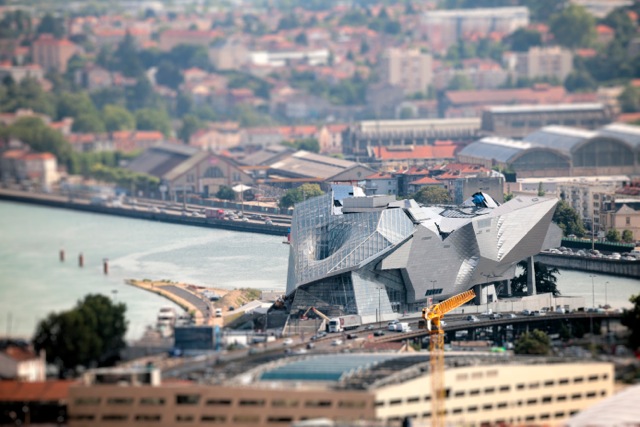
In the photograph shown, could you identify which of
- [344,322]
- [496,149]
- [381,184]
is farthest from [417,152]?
[344,322]

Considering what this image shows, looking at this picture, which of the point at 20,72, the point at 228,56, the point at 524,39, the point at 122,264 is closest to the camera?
the point at 122,264

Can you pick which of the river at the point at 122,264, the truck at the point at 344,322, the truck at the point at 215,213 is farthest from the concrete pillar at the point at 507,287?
the truck at the point at 215,213

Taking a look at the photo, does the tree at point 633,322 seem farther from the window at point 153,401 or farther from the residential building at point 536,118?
the residential building at point 536,118

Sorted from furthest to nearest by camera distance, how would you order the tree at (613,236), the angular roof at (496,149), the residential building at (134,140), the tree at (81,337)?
the residential building at (134,140) → the angular roof at (496,149) → the tree at (613,236) → the tree at (81,337)

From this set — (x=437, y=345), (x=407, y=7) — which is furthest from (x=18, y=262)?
(x=407, y=7)

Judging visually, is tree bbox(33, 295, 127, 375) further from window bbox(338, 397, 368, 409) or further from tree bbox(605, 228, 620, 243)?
tree bbox(605, 228, 620, 243)

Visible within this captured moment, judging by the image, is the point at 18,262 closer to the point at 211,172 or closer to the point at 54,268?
the point at 54,268

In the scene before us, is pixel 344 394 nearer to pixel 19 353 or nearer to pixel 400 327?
pixel 19 353
